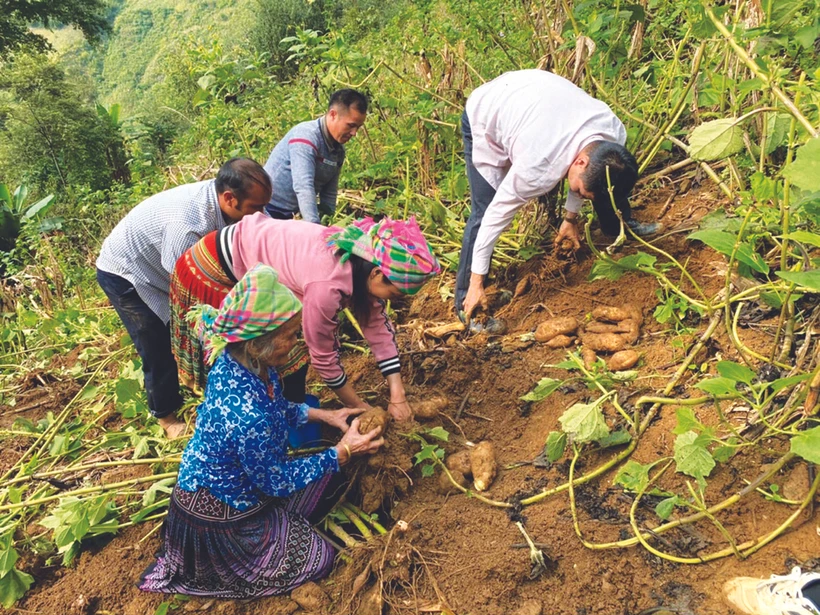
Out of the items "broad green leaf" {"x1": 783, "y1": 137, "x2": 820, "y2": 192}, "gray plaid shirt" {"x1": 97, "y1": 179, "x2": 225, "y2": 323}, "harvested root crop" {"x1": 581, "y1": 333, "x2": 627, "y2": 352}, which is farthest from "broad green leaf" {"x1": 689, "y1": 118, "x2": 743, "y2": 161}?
"gray plaid shirt" {"x1": 97, "y1": 179, "x2": 225, "y2": 323}

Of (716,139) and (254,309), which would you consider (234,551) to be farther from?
(716,139)

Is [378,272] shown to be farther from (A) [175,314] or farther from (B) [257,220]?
(A) [175,314]

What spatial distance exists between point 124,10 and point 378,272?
56.1 meters

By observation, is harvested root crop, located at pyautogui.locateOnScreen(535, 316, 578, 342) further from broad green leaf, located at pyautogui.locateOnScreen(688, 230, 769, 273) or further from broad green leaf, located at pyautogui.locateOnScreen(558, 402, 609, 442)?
broad green leaf, located at pyautogui.locateOnScreen(688, 230, 769, 273)

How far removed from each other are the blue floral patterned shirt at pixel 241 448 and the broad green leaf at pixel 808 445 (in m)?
1.33

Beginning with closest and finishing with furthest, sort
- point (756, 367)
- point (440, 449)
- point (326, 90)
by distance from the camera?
point (756, 367) < point (440, 449) < point (326, 90)

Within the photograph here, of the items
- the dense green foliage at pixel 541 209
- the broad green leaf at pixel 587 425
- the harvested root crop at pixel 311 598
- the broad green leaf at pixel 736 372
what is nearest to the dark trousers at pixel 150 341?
the dense green foliage at pixel 541 209

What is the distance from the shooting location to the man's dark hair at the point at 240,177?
2371 mm

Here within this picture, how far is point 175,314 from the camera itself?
7.93 ft

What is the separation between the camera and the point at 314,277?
194cm

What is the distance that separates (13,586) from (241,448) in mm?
1250

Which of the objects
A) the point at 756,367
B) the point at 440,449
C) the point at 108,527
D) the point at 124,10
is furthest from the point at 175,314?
the point at 124,10

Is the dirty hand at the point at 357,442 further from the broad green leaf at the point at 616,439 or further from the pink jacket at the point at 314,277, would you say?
the broad green leaf at the point at 616,439

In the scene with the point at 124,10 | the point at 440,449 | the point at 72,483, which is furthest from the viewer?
the point at 124,10
